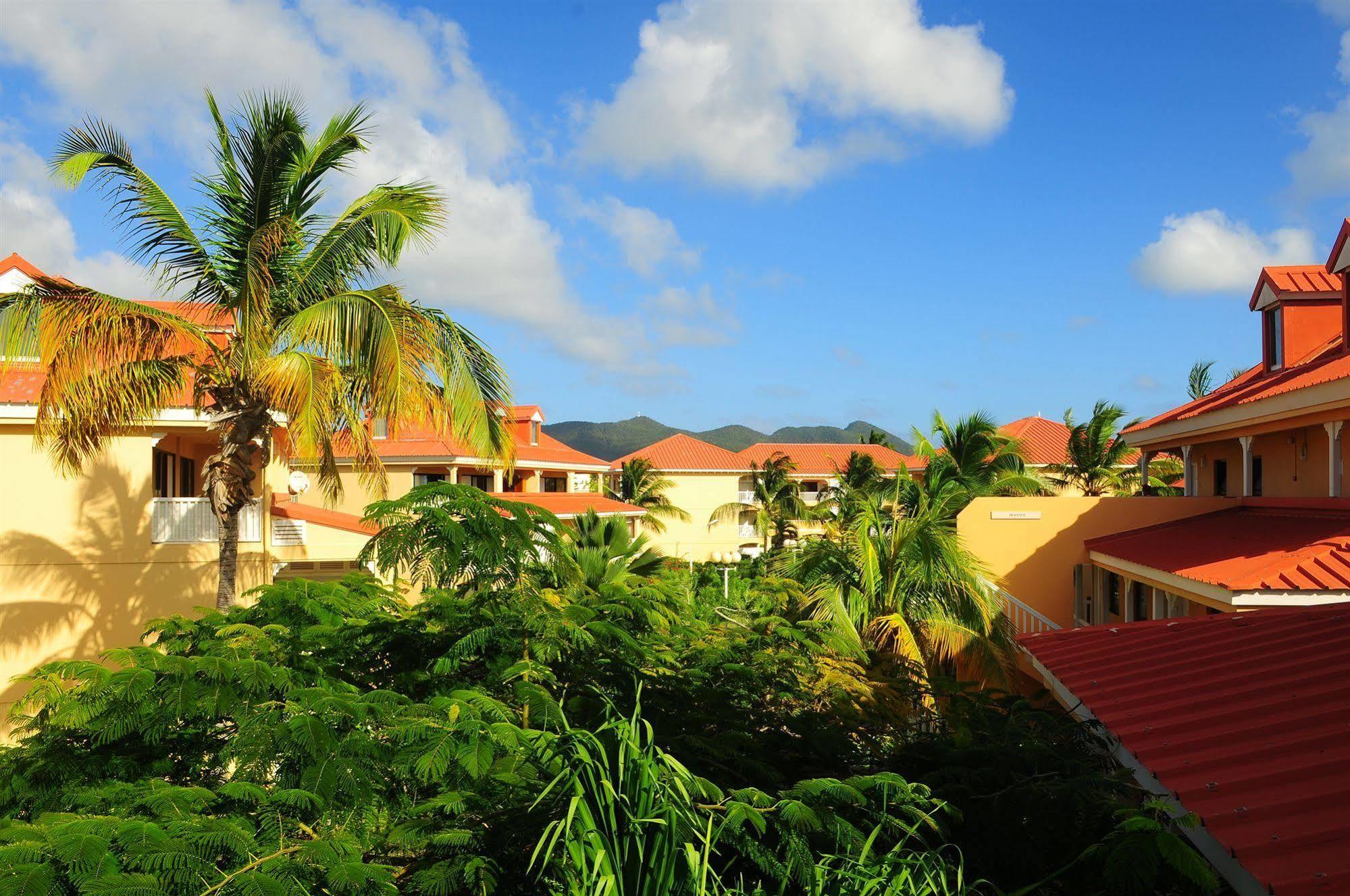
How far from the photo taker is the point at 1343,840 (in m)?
3.74

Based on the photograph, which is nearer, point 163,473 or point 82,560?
point 82,560

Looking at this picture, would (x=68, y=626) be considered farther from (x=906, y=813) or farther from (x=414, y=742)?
(x=906, y=813)

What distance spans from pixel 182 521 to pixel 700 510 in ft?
140

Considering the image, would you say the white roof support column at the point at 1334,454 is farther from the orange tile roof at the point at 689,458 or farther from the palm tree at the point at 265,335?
the orange tile roof at the point at 689,458

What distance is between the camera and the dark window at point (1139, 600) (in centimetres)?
1733

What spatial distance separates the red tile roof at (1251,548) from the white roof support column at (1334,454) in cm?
33

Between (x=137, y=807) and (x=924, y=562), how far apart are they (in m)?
11.7

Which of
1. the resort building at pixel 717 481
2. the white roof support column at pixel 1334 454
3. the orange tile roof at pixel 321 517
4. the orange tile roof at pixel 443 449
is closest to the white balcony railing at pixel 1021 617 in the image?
the white roof support column at pixel 1334 454

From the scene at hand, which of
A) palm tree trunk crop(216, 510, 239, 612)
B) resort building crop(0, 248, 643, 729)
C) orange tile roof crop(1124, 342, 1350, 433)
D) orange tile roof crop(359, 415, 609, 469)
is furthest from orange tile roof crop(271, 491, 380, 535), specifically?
orange tile roof crop(1124, 342, 1350, 433)

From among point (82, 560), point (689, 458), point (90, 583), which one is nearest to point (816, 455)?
point (689, 458)

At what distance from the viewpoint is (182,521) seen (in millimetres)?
16250

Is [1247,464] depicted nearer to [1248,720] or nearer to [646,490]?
[1248,720]

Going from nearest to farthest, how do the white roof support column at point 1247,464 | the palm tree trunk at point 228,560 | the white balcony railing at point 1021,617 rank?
the palm tree trunk at point 228,560 < the white roof support column at point 1247,464 < the white balcony railing at point 1021,617

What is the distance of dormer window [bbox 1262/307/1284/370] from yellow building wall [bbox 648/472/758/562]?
125ft
